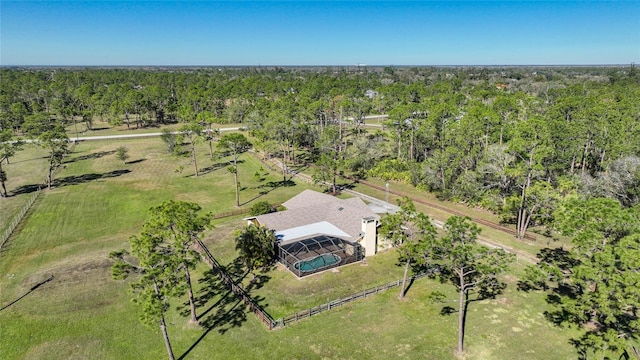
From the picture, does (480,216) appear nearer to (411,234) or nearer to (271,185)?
(411,234)

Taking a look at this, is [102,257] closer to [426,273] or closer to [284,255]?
[284,255]

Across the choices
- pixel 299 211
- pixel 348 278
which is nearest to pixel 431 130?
pixel 299 211

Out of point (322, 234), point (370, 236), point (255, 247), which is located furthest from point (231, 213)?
point (370, 236)

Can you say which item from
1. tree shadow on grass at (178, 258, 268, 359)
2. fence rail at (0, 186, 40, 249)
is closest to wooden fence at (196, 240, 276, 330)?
tree shadow on grass at (178, 258, 268, 359)

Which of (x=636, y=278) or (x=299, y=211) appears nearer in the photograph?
(x=636, y=278)

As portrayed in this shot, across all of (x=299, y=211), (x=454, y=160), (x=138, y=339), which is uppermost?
(x=454, y=160)

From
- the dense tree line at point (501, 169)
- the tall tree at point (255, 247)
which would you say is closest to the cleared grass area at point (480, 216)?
the dense tree line at point (501, 169)
